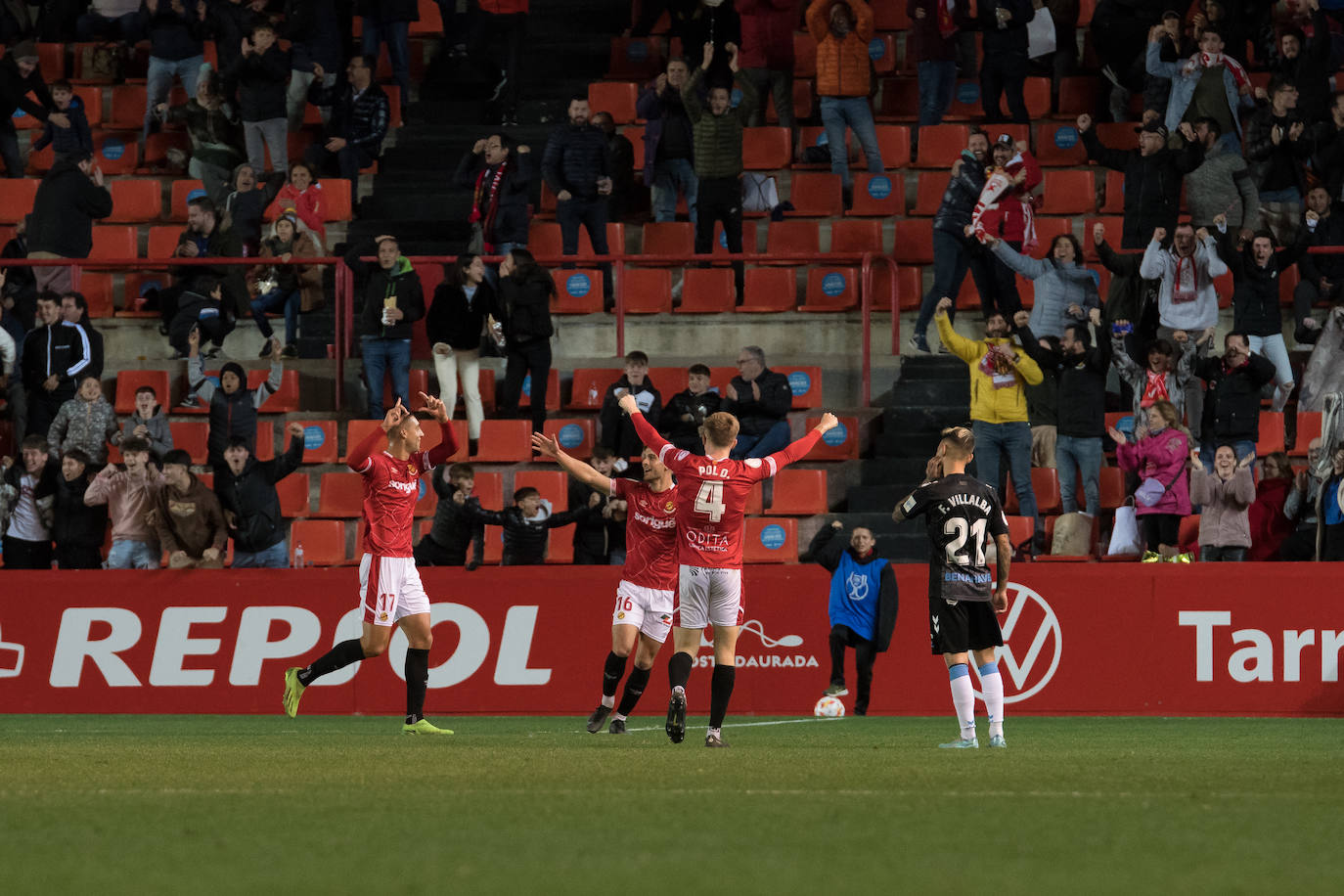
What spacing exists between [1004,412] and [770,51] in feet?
23.1

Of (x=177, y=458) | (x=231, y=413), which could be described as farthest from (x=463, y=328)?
(x=177, y=458)

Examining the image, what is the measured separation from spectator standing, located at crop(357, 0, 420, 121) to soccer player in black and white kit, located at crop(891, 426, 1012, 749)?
13971 millimetres

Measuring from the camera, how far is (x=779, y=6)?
2361 centimetres

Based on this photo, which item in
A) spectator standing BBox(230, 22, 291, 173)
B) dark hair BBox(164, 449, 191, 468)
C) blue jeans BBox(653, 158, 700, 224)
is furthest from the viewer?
spectator standing BBox(230, 22, 291, 173)

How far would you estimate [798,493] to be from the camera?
19609 mm

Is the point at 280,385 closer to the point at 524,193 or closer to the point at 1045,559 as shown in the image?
the point at 524,193

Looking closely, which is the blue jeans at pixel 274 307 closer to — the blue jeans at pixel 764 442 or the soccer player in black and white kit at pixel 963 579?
the blue jeans at pixel 764 442

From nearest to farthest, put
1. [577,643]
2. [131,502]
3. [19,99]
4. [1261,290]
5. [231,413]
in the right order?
[577,643], [131,502], [1261,290], [231,413], [19,99]

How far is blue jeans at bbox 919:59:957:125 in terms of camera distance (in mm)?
23094

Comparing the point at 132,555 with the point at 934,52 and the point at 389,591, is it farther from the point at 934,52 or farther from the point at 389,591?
the point at 934,52

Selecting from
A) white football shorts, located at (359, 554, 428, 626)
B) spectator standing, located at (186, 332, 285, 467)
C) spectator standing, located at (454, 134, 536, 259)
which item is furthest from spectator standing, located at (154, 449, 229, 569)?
white football shorts, located at (359, 554, 428, 626)

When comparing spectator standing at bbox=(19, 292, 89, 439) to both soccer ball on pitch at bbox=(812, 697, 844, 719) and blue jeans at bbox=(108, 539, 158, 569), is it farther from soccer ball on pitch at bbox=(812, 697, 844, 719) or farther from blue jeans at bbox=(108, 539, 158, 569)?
soccer ball on pitch at bbox=(812, 697, 844, 719)

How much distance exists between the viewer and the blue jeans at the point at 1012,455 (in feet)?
61.6

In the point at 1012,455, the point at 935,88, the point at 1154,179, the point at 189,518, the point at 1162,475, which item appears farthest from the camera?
the point at 935,88
